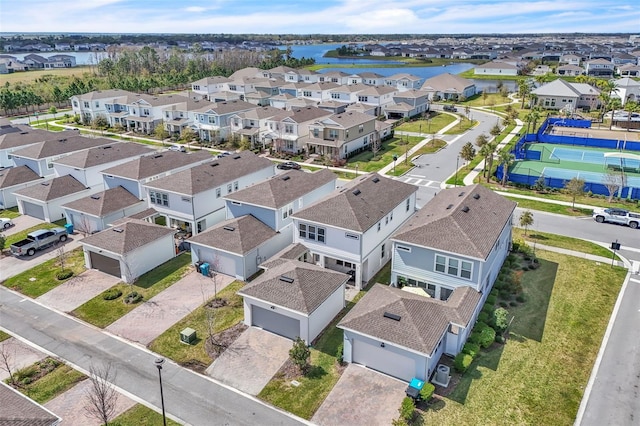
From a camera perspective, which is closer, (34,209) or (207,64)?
(34,209)

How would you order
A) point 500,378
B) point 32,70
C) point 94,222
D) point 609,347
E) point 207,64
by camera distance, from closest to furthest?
point 500,378
point 609,347
point 94,222
point 207,64
point 32,70

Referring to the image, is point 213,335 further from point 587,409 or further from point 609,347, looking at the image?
point 609,347

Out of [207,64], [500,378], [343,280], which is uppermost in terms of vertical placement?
[207,64]

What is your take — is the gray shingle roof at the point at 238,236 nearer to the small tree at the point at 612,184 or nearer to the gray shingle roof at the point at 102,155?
the gray shingle roof at the point at 102,155

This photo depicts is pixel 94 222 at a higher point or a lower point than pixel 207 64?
lower

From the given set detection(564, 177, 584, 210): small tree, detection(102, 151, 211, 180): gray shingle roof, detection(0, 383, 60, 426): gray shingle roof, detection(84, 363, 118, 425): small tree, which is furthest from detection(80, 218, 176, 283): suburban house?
detection(564, 177, 584, 210): small tree

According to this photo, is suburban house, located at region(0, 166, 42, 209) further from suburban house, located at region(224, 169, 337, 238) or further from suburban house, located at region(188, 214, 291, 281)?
suburban house, located at region(224, 169, 337, 238)

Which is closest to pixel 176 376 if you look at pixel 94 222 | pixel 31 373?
pixel 31 373
